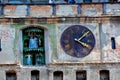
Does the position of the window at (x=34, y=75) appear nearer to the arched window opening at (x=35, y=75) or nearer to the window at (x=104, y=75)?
the arched window opening at (x=35, y=75)

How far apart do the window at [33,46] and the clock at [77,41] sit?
1.06 m

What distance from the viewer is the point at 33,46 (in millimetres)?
29281

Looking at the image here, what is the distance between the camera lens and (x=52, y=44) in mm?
29156

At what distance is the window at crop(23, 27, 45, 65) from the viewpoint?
95.9ft

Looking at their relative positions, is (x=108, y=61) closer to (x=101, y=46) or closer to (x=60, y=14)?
(x=101, y=46)

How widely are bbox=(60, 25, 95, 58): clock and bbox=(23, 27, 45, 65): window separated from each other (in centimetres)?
A: 106

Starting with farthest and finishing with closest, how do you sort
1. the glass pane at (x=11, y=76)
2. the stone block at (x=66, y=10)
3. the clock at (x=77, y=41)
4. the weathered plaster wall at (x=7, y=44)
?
the stone block at (x=66, y=10), the clock at (x=77, y=41), the glass pane at (x=11, y=76), the weathered plaster wall at (x=7, y=44)

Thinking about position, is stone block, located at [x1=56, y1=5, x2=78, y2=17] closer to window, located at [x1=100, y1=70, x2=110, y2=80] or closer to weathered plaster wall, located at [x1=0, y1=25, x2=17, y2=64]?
weathered plaster wall, located at [x1=0, y1=25, x2=17, y2=64]

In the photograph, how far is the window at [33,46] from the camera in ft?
95.9

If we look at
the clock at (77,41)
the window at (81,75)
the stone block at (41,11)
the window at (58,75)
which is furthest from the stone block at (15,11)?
the window at (81,75)

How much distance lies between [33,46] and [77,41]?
6.87 ft

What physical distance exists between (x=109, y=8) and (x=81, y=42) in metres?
2.18

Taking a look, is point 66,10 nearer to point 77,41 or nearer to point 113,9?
point 77,41

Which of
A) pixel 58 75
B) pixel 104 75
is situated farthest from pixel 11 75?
pixel 104 75
